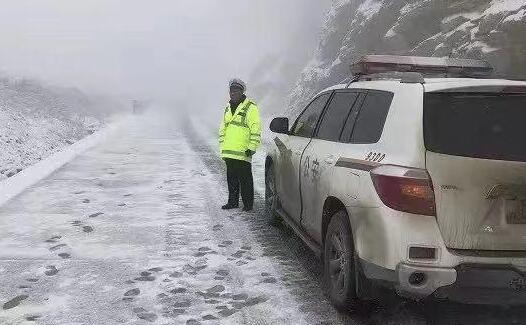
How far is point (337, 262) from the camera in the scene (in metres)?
4.33

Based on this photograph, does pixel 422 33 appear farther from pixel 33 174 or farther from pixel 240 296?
pixel 240 296

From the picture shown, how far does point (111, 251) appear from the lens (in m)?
5.94

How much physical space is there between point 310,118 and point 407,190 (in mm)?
2503

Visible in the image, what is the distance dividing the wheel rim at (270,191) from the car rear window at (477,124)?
3.51m

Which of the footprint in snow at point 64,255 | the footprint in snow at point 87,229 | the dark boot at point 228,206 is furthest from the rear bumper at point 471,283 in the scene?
the dark boot at point 228,206

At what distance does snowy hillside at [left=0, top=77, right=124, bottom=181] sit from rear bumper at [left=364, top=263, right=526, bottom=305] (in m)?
10.6

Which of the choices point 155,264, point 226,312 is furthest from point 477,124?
point 155,264

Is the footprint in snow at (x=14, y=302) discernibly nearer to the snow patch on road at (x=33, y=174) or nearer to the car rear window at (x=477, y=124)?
the car rear window at (x=477, y=124)

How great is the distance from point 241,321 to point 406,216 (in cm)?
154

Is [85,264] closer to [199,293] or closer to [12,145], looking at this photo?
[199,293]

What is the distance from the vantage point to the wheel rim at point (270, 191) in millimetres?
6908

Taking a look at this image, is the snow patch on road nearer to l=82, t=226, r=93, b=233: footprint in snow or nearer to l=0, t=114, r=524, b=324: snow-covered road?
l=0, t=114, r=524, b=324: snow-covered road

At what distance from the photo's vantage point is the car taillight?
3381 millimetres

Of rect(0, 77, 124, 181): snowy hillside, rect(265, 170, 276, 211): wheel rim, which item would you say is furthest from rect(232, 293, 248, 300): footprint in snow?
rect(0, 77, 124, 181): snowy hillside
